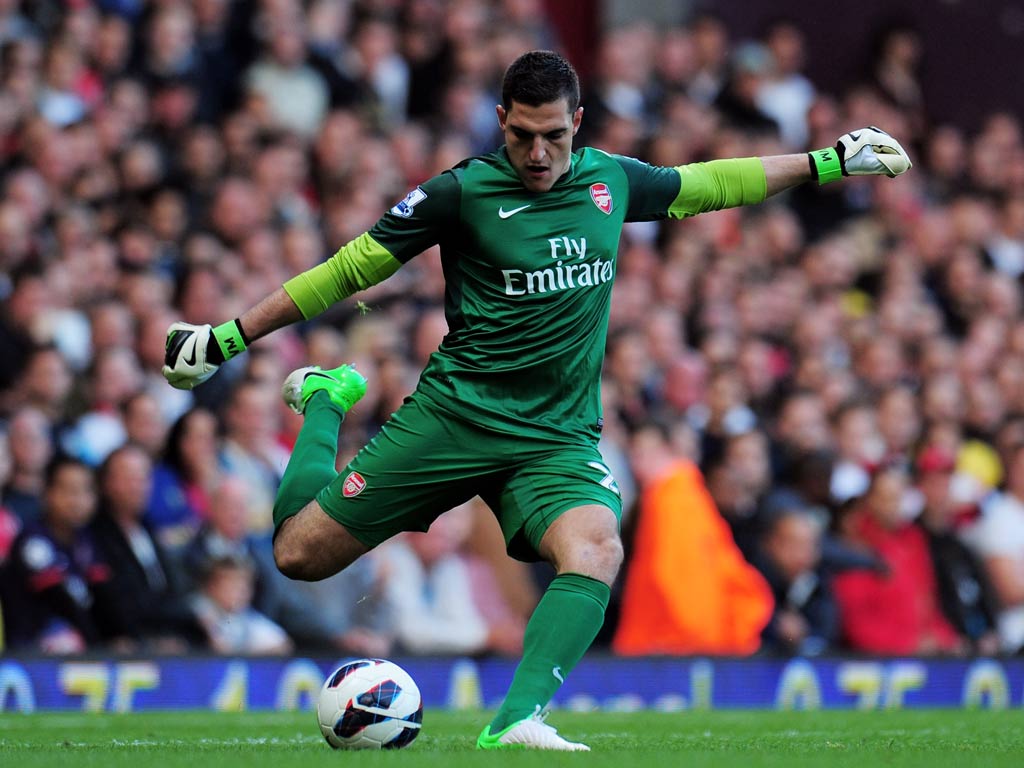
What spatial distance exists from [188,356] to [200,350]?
0.05 metres

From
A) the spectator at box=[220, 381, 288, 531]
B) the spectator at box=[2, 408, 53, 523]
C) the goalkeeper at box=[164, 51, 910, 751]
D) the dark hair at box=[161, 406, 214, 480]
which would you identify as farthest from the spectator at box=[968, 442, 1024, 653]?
the goalkeeper at box=[164, 51, 910, 751]

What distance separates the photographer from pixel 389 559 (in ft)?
36.9

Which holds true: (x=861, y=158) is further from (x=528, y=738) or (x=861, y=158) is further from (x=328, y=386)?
(x=528, y=738)

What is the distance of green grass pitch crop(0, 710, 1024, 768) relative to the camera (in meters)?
6.35

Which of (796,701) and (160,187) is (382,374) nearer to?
(160,187)

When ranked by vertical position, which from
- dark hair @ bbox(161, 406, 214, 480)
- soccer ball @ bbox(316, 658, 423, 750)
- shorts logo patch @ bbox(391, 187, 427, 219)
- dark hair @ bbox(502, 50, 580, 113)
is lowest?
soccer ball @ bbox(316, 658, 423, 750)

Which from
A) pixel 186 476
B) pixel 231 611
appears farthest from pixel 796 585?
pixel 186 476

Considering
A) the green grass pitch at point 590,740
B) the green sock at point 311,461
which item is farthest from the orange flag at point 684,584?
the green sock at point 311,461

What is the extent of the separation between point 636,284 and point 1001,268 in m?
5.18

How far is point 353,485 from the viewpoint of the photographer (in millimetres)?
7223

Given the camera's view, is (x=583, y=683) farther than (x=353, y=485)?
Yes

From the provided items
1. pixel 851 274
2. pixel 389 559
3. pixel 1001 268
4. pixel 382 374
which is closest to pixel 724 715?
pixel 389 559

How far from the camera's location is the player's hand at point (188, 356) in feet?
23.2

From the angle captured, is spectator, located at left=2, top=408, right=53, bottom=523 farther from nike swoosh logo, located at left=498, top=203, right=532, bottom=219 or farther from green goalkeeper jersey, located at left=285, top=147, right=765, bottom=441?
nike swoosh logo, located at left=498, top=203, right=532, bottom=219
